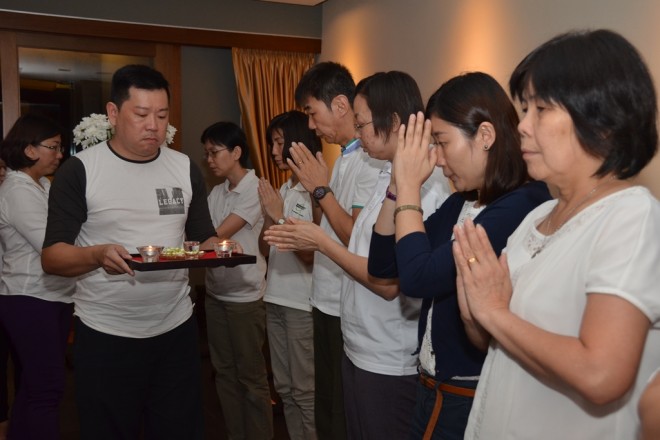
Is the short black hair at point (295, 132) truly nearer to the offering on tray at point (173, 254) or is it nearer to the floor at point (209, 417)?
the offering on tray at point (173, 254)

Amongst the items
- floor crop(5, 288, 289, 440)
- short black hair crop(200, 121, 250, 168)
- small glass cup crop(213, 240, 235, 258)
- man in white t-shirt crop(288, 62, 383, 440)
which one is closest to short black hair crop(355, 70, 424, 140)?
man in white t-shirt crop(288, 62, 383, 440)

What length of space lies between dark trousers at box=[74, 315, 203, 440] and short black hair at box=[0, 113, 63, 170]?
4.20 feet

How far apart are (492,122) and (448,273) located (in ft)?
1.17

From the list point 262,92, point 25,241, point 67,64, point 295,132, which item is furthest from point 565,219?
point 67,64

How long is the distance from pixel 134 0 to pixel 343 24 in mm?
1680

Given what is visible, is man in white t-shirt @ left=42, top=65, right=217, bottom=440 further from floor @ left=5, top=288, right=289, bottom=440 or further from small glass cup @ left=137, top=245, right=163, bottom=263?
floor @ left=5, top=288, right=289, bottom=440

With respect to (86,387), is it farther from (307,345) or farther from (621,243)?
(621,243)

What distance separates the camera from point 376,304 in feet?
6.29

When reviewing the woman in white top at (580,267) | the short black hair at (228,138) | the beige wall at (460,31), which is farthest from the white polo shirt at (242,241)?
the woman in white top at (580,267)

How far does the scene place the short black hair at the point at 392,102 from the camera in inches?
77.1

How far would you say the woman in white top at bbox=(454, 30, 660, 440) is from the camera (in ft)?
3.12

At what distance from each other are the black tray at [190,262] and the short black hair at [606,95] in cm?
129

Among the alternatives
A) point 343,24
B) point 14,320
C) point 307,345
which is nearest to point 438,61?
point 343,24

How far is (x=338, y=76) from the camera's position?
256cm
